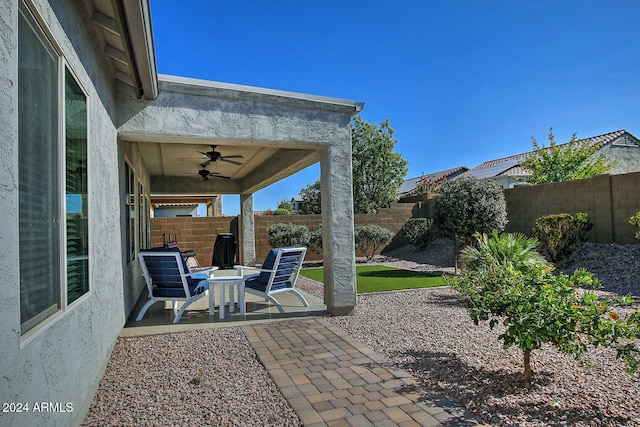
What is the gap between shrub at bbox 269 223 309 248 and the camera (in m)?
14.0

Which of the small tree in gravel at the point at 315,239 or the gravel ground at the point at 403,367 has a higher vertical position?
the small tree in gravel at the point at 315,239

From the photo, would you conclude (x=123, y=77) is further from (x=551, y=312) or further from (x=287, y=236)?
(x=287, y=236)

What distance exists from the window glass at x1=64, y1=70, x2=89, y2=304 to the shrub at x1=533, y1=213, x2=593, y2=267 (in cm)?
1138

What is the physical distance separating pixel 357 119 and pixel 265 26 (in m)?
17.0

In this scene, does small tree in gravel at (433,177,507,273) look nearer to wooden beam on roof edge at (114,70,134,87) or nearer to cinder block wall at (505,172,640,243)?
cinder block wall at (505,172,640,243)

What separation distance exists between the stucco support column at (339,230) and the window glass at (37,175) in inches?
163

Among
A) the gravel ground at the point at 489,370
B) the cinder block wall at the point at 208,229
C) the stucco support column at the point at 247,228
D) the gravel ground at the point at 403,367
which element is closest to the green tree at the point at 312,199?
the cinder block wall at the point at 208,229

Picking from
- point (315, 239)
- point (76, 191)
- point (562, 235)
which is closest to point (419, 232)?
point (315, 239)

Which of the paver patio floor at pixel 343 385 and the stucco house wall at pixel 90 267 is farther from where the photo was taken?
the paver patio floor at pixel 343 385

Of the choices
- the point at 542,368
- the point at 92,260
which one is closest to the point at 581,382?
the point at 542,368

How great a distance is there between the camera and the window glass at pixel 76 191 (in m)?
3.05

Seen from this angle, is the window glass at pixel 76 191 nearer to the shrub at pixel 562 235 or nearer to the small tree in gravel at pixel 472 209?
the small tree in gravel at pixel 472 209

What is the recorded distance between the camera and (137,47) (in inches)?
153

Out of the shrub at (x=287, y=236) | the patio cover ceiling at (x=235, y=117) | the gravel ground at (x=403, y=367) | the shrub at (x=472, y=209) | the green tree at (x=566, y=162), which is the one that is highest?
the green tree at (x=566, y=162)
